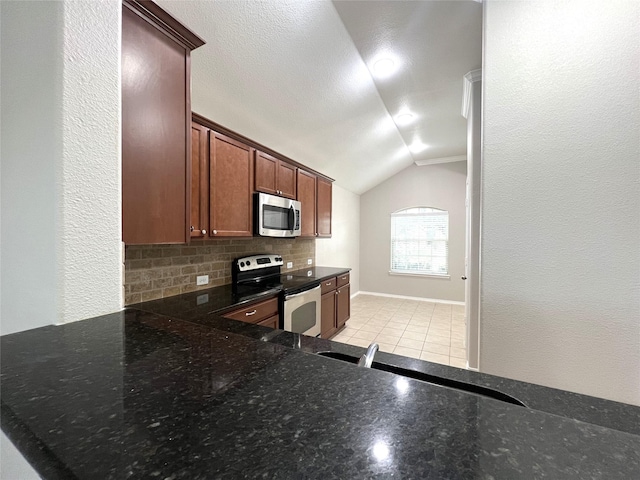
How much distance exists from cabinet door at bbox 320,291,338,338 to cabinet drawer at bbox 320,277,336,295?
0.05m

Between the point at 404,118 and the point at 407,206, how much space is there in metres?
2.50

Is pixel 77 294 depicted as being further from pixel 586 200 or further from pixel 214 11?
pixel 586 200

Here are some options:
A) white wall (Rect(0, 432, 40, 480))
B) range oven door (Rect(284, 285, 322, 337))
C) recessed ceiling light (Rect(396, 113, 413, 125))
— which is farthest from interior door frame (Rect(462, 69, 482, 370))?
white wall (Rect(0, 432, 40, 480))

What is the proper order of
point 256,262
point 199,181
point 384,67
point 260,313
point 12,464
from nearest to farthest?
1. point 12,464
2. point 199,181
3. point 260,313
4. point 384,67
5. point 256,262

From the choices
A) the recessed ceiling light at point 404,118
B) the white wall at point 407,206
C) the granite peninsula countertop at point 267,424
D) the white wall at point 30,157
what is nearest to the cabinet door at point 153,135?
the white wall at point 30,157

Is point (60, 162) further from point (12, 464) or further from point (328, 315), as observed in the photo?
point (328, 315)

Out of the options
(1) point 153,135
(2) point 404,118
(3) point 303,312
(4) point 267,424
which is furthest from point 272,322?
(2) point 404,118

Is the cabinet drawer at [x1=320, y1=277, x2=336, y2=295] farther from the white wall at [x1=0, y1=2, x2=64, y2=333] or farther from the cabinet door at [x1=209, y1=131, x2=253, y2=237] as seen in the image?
the white wall at [x1=0, y1=2, x2=64, y2=333]

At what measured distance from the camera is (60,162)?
739 mm

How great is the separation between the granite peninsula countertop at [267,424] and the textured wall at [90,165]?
0.23 m

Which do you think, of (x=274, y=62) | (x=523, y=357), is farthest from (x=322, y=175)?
(x=523, y=357)

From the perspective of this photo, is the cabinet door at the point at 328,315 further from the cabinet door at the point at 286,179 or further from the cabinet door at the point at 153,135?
the cabinet door at the point at 153,135

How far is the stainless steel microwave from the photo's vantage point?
252 cm

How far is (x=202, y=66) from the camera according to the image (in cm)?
177
